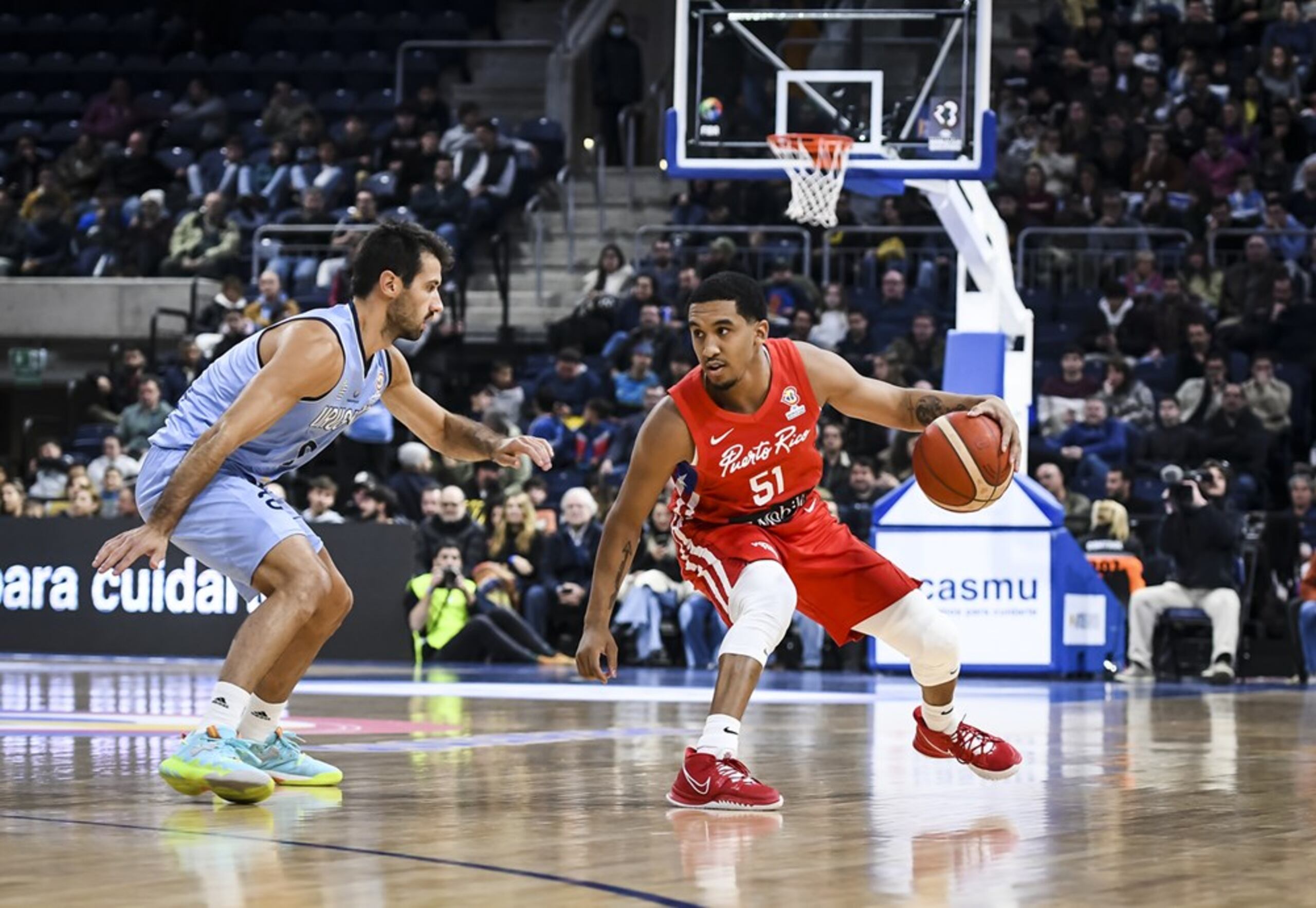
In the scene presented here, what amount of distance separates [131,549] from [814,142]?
755 centimetres

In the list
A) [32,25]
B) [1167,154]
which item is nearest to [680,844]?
[1167,154]

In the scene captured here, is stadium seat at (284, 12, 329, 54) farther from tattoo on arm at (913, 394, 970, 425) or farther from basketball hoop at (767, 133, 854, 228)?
tattoo on arm at (913, 394, 970, 425)

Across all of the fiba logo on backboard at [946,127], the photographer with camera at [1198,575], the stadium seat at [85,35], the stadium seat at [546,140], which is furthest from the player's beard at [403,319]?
the stadium seat at [85,35]

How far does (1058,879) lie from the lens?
12.3 feet

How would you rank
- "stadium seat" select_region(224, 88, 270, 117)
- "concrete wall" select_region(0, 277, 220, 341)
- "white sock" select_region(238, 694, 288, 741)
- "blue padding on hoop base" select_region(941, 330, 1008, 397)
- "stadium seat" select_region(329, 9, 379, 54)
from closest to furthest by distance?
1. "white sock" select_region(238, 694, 288, 741)
2. "blue padding on hoop base" select_region(941, 330, 1008, 397)
3. "concrete wall" select_region(0, 277, 220, 341)
4. "stadium seat" select_region(224, 88, 270, 117)
5. "stadium seat" select_region(329, 9, 379, 54)

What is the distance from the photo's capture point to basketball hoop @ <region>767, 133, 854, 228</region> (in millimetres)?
11539

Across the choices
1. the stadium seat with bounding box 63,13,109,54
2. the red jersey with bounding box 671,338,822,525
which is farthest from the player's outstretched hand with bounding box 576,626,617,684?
the stadium seat with bounding box 63,13,109,54

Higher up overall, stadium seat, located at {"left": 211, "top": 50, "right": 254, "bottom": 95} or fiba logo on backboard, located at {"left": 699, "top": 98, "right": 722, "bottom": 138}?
stadium seat, located at {"left": 211, "top": 50, "right": 254, "bottom": 95}

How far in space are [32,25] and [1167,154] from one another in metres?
14.1

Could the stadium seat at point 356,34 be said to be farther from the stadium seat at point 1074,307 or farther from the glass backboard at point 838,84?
the glass backboard at point 838,84

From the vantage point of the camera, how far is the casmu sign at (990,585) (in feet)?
38.4

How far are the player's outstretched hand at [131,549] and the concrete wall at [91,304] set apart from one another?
14.7m

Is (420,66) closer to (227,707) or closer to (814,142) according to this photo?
(814,142)

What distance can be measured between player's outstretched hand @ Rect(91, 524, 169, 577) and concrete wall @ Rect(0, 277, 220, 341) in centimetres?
1471
